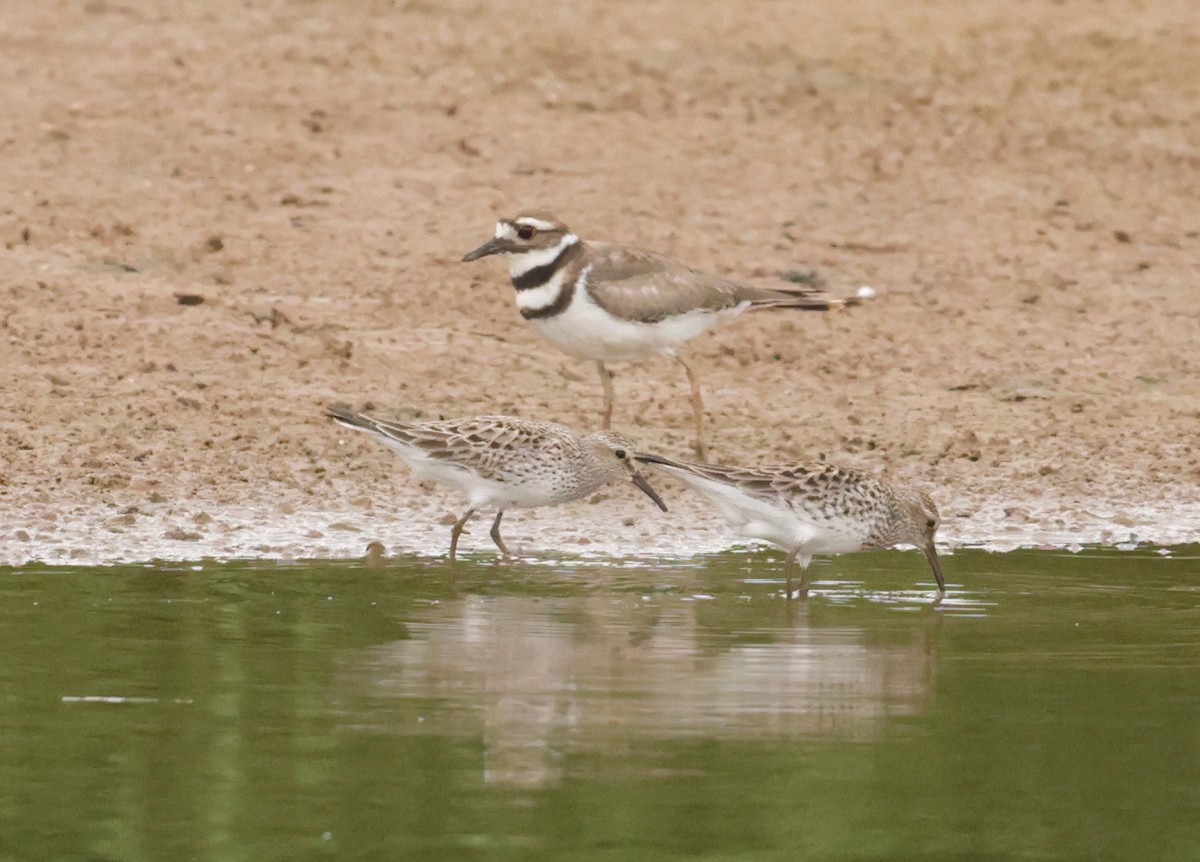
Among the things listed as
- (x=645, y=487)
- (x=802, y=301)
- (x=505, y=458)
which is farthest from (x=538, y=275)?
(x=505, y=458)

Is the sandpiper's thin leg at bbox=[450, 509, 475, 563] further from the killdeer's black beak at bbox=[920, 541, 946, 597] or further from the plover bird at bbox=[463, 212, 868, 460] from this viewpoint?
the plover bird at bbox=[463, 212, 868, 460]

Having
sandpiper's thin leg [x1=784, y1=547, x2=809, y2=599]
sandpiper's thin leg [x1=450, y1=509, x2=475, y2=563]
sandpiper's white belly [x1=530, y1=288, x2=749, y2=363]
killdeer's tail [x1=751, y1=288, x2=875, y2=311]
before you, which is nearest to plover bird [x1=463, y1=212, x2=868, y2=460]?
sandpiper's white belly [x1=530, y1=288, x2=749, y2=363]

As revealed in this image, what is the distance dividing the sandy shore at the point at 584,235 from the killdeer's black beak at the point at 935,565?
3.75ft

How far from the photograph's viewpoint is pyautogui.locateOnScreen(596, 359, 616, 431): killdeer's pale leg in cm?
1251

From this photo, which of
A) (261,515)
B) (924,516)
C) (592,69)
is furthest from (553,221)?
(592,69)

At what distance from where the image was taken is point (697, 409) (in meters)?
12.5

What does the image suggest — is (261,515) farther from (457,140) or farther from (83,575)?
(457,140)

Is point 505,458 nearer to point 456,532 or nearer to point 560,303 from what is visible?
point 456,532

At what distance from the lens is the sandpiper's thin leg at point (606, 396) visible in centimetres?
1251

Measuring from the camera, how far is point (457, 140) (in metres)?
16.7

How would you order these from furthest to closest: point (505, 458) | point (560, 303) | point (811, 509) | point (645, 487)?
point (560, 303), point (645, 487), point (505, 458), point (811, 509)

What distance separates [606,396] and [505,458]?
93.8 inches

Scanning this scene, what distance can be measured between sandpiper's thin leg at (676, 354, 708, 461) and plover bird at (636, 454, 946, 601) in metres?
2.29

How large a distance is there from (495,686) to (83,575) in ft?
8.33
